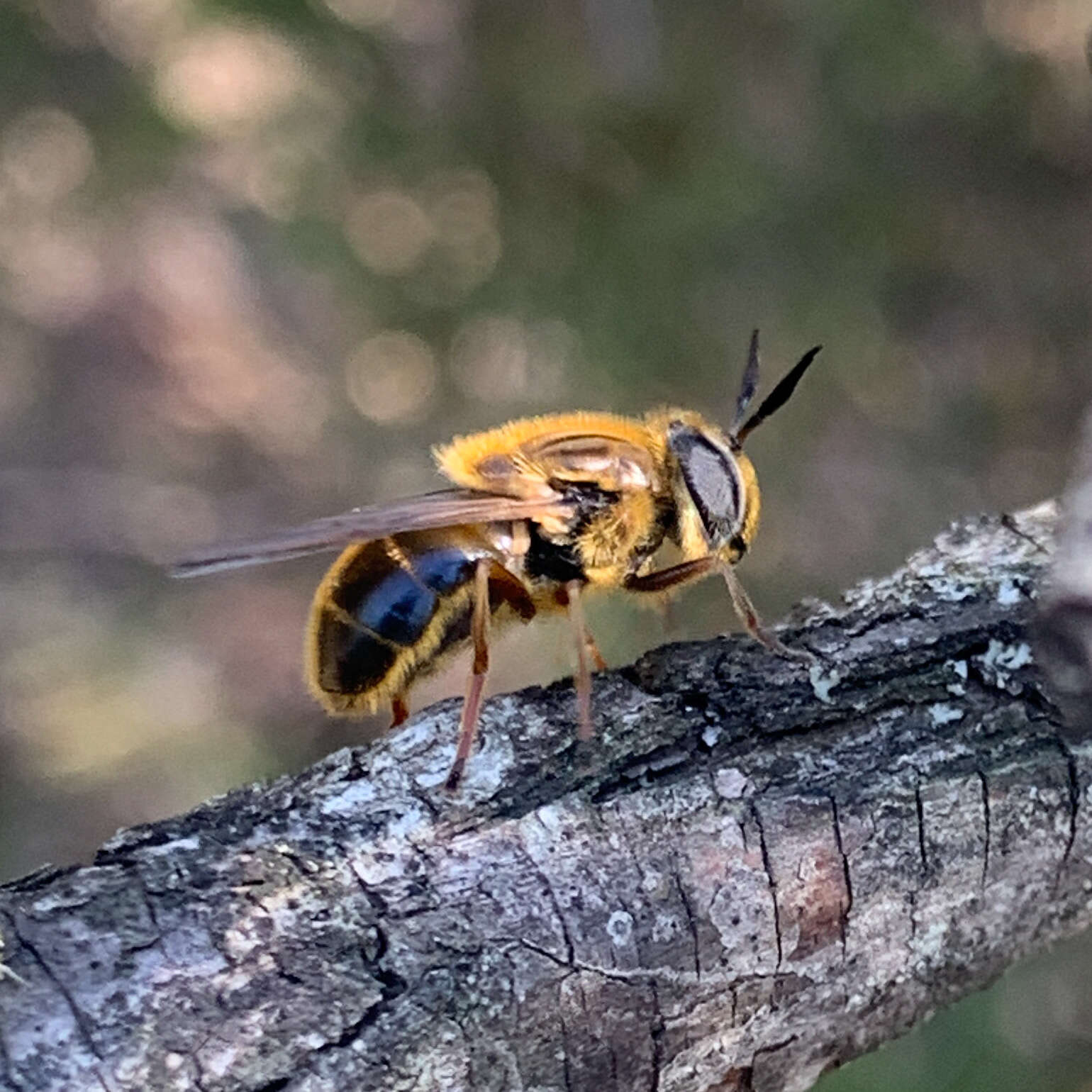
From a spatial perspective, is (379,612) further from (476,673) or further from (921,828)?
(921,828)

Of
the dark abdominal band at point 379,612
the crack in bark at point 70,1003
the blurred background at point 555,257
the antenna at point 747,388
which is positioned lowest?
the crack in bark at point 70,1003

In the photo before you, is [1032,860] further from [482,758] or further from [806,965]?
[482,758]

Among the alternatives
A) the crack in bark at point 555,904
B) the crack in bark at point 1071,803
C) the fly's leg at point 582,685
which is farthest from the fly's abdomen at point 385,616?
the crack in bark at point 1071,803

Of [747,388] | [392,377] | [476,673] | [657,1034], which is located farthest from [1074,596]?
[392,377]

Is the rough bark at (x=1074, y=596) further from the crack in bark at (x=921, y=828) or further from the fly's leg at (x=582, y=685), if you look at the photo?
the fly's leg at (x=582, y=685)

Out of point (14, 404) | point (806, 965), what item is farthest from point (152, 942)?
point (14, 404)

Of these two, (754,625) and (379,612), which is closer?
(754,625)
